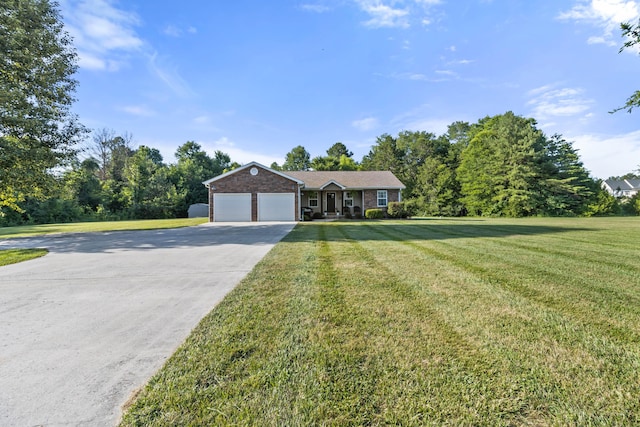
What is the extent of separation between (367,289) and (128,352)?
2945 millimetres

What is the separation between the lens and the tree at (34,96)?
37.3ft

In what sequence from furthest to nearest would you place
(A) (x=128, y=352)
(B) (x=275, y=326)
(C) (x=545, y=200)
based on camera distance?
(C) (x=545, y=200)
(B) (x=275, y=326)
(A) (x=128, y=352)

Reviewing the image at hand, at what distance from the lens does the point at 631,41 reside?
23.1 ft

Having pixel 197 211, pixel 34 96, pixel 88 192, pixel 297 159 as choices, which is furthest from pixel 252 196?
pixel 297 159

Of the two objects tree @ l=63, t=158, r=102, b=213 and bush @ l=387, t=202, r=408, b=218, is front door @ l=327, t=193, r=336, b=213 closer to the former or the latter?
bush @ l=387, t=202, r=408, b=218

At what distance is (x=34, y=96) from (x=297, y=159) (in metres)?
40.9

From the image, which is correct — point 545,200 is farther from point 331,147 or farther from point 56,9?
point 56,9

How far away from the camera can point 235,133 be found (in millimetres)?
24797

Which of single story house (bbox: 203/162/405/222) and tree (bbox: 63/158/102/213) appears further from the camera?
tree (bbox: 63/158/102/213)

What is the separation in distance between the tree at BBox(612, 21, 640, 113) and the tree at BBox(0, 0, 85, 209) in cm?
1957

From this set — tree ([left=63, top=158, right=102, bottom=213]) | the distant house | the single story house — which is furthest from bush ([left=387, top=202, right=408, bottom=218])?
the distant house

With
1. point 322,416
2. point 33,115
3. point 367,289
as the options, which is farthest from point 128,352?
point 33,115

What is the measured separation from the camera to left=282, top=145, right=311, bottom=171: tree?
5219 cm

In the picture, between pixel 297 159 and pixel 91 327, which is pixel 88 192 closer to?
pixel 297 159
